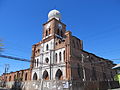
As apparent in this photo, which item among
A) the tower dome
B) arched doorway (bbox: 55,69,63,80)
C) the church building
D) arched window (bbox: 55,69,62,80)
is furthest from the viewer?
the tower dome

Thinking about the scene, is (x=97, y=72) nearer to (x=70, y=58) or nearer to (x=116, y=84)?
(x=116, y=84)

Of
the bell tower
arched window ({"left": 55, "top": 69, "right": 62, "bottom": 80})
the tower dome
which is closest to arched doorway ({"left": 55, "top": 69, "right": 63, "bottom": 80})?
arched window ({"left": 55, "top": 69, "right": 62, "bottom": 80})

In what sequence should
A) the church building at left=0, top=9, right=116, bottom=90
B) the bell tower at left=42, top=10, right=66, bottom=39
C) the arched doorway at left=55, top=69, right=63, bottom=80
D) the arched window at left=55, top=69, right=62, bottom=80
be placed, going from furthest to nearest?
the bell tower at left=42, top=10, right=66, bottom=39
the arched window at left=55, top=69, right=62, bottom=80
the arched doorway at left=55, top=69, right=63, bottom=80
the church building at left=0, top=9, right=116, bottom=90

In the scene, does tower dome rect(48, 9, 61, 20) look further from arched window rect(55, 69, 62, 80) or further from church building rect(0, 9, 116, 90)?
arched window rect(55, 69, 62, 80)

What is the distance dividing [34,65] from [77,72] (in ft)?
47.7

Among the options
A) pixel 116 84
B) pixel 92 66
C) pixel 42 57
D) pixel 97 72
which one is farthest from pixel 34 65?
pixel 116 84

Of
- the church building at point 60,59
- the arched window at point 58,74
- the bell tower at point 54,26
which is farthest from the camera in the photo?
the bell tower at point 54,26

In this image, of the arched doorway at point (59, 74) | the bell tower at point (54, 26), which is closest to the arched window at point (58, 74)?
the arched doorway at point (59, 74)

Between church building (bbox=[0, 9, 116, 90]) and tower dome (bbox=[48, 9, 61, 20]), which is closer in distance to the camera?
church building (bbox=[0, 9, 116, 90])

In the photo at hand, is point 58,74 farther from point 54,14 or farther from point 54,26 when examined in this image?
point 54,14

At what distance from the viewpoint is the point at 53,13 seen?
127ft

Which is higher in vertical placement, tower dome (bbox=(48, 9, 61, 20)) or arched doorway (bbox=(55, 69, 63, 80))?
tower dome (bbox=(48, 9, 61, 20))

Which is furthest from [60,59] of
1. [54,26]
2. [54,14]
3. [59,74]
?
[54,14]

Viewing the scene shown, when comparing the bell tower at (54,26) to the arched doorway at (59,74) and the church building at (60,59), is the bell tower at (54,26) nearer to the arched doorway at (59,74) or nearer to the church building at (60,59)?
the church building at (60,59)
